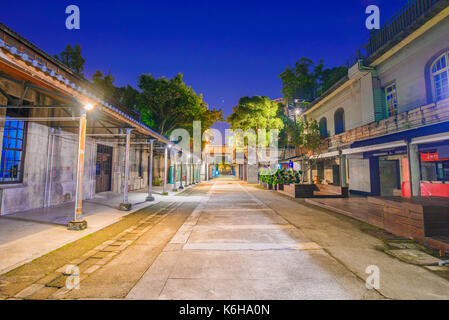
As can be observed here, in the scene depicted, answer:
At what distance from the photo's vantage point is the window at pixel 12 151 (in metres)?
7.07

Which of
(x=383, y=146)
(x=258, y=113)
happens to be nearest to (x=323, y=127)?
(x=258, y=113)

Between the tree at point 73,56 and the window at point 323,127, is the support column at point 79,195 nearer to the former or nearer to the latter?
the window at point 323,127

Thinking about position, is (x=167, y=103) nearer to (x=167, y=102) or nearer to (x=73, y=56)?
(x=167, y=102)

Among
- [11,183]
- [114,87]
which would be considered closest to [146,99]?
[114,87]

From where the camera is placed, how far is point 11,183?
7.18 m

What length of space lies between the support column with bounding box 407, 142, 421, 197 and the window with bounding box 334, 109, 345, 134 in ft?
26.1

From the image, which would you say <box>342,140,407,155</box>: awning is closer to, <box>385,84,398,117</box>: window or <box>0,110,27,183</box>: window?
<box>385,84,398,117</box>: window

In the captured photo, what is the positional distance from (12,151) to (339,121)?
1988cm

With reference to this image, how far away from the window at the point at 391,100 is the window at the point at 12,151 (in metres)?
18.0

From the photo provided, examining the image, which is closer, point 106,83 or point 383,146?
point 383,146

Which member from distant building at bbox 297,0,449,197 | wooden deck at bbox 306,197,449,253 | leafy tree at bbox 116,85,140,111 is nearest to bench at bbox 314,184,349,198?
distant building at bbox 297,0,449,197

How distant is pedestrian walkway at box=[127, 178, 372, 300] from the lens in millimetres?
2643

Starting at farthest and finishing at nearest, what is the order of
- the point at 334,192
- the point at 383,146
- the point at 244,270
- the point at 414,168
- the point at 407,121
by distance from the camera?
the point at 334,192 → the point at 407,121 → the point at 383,146 → the point at 414,168 → the point at 244,270

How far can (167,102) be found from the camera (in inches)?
845
